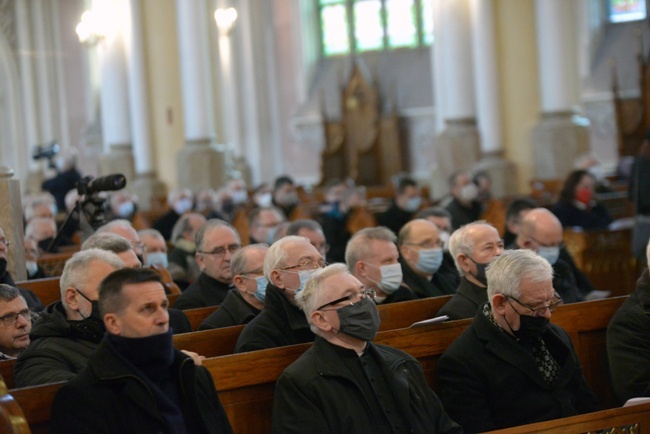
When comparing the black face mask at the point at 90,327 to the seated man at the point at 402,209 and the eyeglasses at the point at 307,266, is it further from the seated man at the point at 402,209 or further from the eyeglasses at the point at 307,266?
the seated man at the point at 402,209

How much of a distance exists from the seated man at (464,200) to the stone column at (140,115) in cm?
659

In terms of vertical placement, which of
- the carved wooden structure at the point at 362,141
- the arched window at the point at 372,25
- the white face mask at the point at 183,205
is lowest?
the white face mask at the point at 183,205

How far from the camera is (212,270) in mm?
6477

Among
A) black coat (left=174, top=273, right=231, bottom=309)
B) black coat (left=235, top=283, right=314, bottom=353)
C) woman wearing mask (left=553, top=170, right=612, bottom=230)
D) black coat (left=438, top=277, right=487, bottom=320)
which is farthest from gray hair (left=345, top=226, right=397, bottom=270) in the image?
woman wearing mask (left=553, top=170, right=612, bottom=230)

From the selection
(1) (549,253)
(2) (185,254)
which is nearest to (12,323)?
(1) (549,253)

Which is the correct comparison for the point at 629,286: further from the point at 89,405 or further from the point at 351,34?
the point at 351,34

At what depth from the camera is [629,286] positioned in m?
9.99

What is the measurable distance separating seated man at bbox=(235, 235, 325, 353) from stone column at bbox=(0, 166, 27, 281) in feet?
6.91

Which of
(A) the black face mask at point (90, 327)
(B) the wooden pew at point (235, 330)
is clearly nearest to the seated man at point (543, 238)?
(B) the wooden pew at point (235, 330)

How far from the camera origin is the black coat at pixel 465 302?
557 centimetres

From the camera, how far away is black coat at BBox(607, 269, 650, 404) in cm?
491

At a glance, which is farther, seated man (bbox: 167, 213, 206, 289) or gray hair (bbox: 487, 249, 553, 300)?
seated man (bbox: 167, 213, 206, 289)

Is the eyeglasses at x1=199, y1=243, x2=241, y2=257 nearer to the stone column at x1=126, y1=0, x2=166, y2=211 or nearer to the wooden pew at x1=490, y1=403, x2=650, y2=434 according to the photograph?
the wooden pew at x1=490, y1=403, x2=650, y2=434

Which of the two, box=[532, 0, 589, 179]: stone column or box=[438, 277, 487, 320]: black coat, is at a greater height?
box=[532, 0, 589, 179]: stone column
